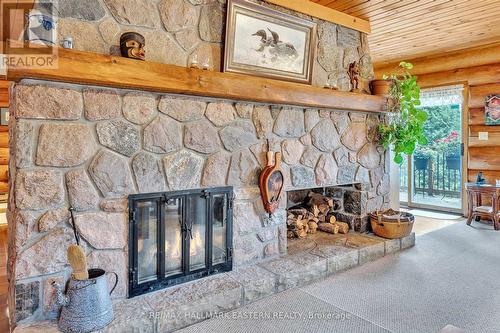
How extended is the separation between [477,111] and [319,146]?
313cm

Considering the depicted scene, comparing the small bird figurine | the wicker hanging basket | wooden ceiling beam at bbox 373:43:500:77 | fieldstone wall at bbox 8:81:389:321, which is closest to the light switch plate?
wooden ceiling beam at bbox 373:43:500:77

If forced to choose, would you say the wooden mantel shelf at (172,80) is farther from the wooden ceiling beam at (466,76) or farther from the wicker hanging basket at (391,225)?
the wooden ceiling beam at (466,76)

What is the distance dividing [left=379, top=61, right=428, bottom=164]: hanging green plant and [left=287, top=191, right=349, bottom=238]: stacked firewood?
0.96m

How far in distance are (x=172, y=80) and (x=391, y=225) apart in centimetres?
258

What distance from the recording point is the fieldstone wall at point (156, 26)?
1.91 meters

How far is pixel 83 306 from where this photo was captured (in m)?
1.71

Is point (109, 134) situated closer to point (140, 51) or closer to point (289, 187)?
point (140, 51)

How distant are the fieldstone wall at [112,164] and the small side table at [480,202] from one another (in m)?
2.94

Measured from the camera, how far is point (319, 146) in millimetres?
3047

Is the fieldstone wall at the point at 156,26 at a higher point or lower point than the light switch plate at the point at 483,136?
higher

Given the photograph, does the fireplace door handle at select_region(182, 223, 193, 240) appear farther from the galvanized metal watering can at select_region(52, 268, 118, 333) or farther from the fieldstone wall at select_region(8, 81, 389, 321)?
the galvanized metal watering can at select_region(52, 268, 118, 333)

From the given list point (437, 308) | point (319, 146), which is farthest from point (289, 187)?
point (437, 308)

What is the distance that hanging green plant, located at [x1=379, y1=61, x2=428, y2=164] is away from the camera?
11.2 feet

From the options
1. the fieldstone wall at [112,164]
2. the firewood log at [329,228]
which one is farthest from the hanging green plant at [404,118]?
the fieldstone wall at [112,164]
